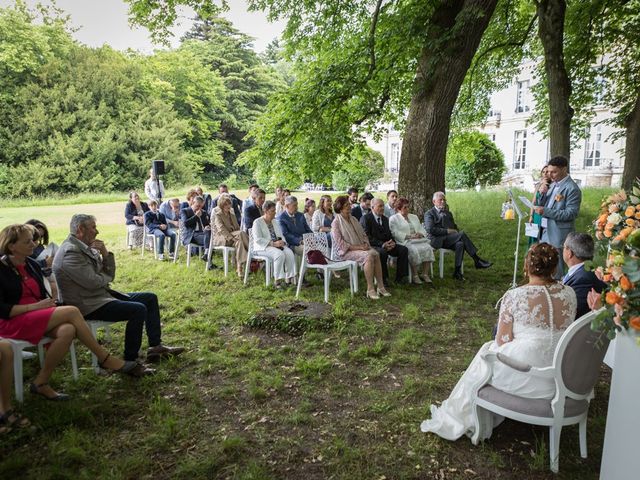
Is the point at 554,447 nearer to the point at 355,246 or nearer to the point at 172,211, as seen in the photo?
the point at 355,246

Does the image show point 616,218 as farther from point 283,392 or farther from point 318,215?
point 318,215

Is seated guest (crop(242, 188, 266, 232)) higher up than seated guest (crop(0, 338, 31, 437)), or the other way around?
seated guest (crop(242, 188, 266, 232))

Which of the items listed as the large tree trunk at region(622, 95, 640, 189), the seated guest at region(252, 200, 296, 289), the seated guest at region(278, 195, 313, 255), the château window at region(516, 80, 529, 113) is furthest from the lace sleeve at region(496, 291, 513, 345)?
the château window at region(516, 80, 529, 113)

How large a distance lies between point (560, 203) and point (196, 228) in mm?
6440

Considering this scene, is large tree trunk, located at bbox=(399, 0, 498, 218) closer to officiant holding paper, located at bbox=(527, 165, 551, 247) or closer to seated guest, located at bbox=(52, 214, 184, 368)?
officiant holding paper, located at bbox=(527, 165, 551, 247)

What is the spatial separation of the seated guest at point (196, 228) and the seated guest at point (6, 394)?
5.67m

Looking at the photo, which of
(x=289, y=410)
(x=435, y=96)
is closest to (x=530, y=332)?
(x=289, y=410)

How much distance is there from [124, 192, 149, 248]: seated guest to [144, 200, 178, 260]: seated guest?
75 centimetres

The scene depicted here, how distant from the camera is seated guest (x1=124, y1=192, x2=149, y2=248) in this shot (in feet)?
35.0

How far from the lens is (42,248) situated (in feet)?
17.8

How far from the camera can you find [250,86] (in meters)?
38.1

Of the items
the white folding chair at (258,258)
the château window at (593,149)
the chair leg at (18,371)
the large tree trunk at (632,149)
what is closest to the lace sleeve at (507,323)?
the chair leg at (18,371)

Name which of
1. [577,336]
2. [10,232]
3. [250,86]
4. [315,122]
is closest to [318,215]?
[315,122]

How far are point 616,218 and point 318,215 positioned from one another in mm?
6243
